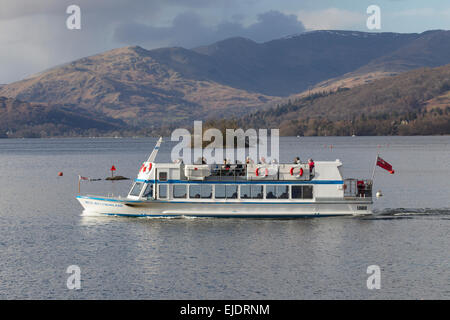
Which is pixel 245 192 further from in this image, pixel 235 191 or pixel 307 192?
pixel 307 192

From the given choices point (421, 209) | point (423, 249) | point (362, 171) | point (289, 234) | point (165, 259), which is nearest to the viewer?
point (165, 259)

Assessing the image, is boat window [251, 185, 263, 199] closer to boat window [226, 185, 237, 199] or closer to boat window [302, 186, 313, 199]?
boat window [226, 185, 237, 199]

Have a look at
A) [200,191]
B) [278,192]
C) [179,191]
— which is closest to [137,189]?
[179,191]

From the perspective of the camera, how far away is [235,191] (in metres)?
54.0

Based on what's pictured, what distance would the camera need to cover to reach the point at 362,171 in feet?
375

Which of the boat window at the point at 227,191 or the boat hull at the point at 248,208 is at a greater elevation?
the boat window at the point at 227,191

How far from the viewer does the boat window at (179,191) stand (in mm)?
53688

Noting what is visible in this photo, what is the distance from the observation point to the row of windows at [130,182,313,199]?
53625 mm

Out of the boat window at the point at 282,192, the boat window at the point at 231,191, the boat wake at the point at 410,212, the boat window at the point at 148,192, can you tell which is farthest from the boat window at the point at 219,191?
the boat wake at the point at 410,212

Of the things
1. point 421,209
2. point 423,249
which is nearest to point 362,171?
point 421,209

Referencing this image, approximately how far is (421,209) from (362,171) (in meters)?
52.5

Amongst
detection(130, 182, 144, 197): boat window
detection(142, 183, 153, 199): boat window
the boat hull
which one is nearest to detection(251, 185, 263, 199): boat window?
the boat hull

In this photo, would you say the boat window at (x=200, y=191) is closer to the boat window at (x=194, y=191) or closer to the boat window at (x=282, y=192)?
the boat window at (x=194, y=191)
